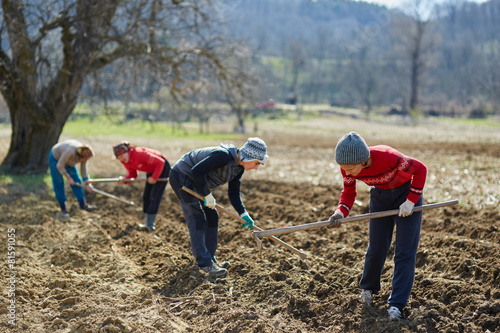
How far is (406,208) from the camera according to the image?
12.0 feet

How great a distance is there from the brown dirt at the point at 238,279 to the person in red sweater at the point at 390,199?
0.25 meters

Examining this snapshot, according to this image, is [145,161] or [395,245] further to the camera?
[145,161]

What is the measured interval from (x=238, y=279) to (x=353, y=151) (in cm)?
209

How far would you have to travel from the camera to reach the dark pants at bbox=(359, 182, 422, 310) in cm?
377

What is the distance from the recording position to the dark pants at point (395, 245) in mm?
3766

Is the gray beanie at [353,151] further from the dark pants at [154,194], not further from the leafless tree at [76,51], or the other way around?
the leafless tree at [76,51]

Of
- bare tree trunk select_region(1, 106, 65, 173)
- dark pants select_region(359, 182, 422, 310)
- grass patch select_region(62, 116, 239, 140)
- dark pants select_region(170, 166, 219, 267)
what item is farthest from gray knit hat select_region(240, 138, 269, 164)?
grass patch select_region(62, 116, 239, 140)

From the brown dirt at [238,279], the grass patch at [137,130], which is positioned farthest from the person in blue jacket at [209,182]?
the grass patch at [137,130]

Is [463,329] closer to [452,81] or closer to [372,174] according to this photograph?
[372,174]

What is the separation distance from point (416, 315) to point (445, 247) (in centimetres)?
195

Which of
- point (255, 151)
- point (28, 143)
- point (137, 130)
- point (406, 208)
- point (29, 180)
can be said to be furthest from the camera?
point (137, 130)

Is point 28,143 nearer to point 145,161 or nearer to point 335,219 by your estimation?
point 145,161

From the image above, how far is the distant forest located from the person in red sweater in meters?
9.32

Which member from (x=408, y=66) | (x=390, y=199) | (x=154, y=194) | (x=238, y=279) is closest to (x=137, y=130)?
(x=154, y=194)
